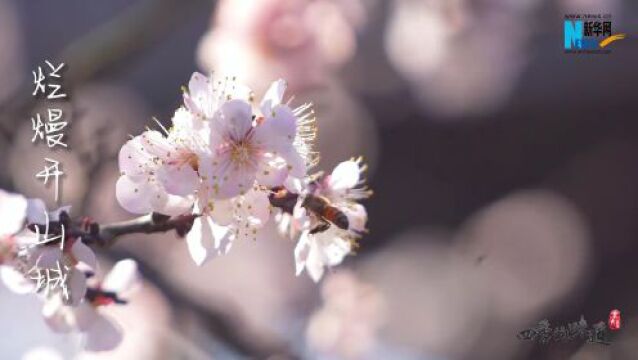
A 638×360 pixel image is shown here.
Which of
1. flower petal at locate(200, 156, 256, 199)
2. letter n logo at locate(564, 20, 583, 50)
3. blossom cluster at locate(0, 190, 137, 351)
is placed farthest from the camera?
letter n logo at locate(564, 20, 583, 50)

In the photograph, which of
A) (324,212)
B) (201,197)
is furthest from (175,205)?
(324,212)

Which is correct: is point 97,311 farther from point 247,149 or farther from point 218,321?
point 247,149

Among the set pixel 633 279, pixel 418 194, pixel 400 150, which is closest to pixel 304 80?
pixel 400 150

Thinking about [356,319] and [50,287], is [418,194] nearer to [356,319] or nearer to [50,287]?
[356,319]

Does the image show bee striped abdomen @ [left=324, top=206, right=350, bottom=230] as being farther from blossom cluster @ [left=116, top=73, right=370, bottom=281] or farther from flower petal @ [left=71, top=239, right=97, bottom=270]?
flower petal @ [left=71, top=239, right=97, bottom=270]

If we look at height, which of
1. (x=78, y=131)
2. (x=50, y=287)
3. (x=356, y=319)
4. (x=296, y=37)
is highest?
(x=296, y=37)

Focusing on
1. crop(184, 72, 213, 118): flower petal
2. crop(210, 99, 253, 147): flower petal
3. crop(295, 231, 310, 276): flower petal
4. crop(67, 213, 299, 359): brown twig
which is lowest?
crop(67, 213, 299, 359): brown twig

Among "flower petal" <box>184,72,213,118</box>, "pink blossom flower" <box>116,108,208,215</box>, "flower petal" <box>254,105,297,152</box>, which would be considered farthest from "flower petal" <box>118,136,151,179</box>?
"flower petal" <box>254,105,297,152</box>
